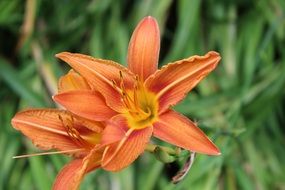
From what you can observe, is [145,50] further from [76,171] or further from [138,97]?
[76,171]

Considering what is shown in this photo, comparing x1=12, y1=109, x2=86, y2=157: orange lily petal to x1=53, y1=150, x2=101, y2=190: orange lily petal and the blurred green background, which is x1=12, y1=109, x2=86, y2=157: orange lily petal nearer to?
x1=53, y1=150, x2=101, y2=190: orange lily petal

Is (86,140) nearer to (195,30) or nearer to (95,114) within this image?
(95,114)

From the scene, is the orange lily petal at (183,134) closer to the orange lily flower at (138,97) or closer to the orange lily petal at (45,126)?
the orange lily flower at (138,97)

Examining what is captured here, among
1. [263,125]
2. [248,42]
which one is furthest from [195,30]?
[263,125]

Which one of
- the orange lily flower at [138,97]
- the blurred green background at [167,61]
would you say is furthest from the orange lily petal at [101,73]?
the blurred green background at [167,61]

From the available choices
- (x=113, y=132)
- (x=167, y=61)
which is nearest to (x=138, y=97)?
(x=113, y=132)

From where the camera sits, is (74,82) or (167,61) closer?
(74,82)
